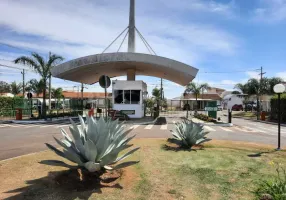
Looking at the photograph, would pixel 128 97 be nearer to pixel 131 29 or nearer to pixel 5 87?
pixel 131 29

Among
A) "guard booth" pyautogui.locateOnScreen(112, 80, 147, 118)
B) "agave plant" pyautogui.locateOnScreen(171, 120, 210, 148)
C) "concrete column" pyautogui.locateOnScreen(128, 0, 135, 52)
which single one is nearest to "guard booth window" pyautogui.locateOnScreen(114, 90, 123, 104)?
"guard booth" pyautogui.locateOnScreen(112, 80, 147, 118)

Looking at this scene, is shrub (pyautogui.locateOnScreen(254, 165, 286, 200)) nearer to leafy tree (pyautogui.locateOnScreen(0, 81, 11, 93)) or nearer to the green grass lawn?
the green grass lawn

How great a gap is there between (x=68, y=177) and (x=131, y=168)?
1.50m

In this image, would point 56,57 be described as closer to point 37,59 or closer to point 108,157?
point 37,59

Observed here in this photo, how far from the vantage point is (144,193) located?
4996mm

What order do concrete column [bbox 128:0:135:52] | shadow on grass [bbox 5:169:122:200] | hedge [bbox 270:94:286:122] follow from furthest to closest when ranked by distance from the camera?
concrete column [bbox 128:0:135:52]
hedge [bbox 270:94:286:122]
shadow on grass [bbox 5:169:122:200]

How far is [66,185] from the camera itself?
17.2 feet

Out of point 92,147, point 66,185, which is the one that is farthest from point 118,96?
point 92,147

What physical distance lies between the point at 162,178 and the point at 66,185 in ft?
6.36

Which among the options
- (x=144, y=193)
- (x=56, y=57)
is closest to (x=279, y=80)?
(x=56, y=57)

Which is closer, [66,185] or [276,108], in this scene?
[66,185]

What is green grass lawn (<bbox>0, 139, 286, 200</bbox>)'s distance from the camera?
4.91 m

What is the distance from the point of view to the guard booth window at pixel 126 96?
27.3 m

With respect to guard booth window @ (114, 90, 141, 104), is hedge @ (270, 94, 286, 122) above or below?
below
